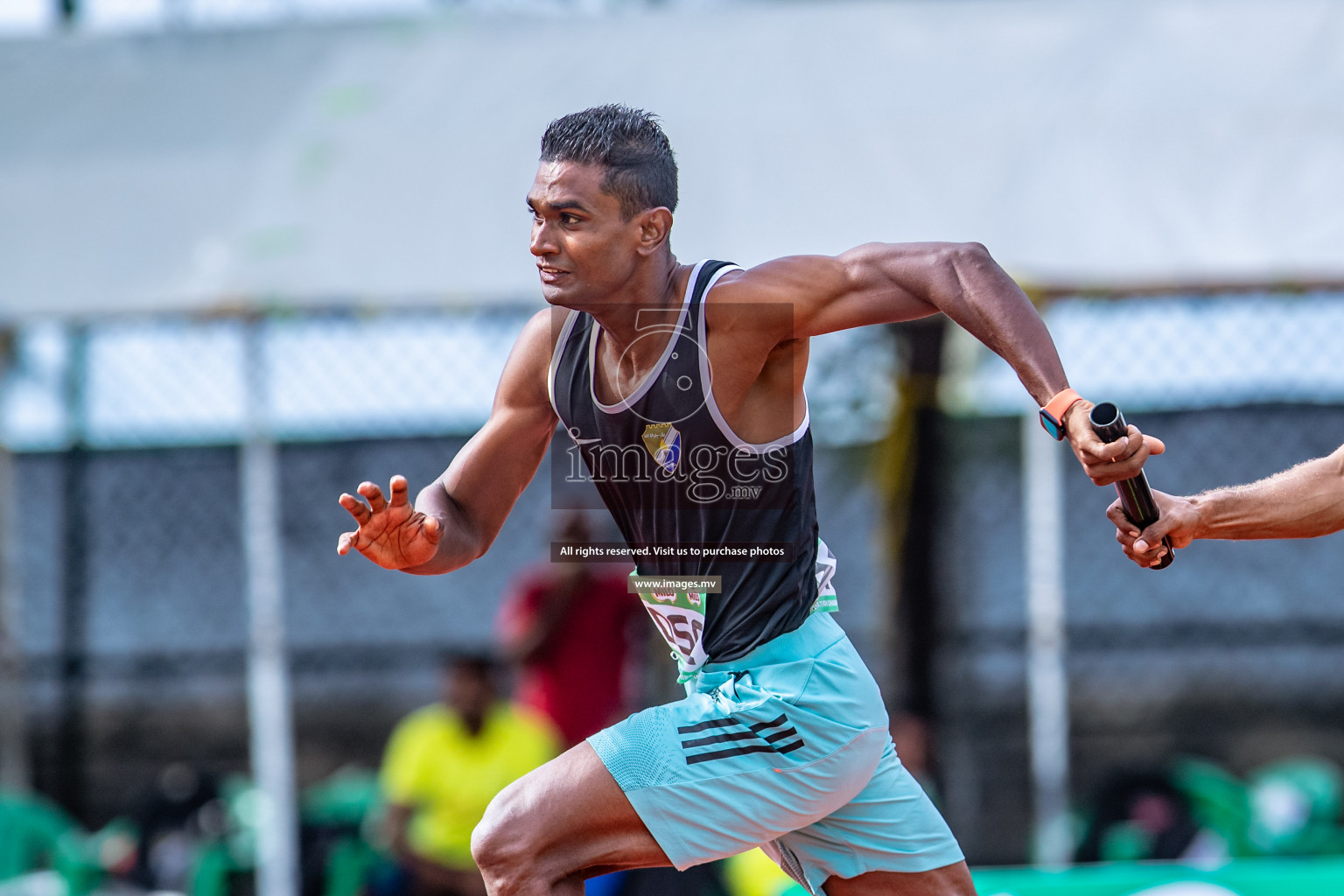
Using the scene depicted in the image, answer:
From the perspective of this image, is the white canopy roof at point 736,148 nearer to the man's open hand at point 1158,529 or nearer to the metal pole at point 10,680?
the metal pole at point 10,680

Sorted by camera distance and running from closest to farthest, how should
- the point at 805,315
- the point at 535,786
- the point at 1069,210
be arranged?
1. the point at 535,786
2. the point at 805,315
3. the point at 1069,210

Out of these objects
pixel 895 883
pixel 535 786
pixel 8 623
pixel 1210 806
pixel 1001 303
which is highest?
pixel 1001 303

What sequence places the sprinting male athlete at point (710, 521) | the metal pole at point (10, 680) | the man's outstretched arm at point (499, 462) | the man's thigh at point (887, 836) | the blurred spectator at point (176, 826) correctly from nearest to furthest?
the sprinting male athlete at point (710, 521) → the man's thigh at point (887, 836) → the man's outstretched arm at point (499, 462) → the blurred spectator at point (176, 826) → the metal pole at point (10, 680)

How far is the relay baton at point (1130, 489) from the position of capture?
2.34m

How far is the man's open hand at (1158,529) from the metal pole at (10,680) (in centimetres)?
537

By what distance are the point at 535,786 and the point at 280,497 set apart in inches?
219

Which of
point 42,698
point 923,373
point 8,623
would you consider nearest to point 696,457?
point 923,373

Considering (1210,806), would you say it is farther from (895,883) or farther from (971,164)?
(895,883)

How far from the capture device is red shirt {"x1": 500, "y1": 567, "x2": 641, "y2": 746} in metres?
5.96

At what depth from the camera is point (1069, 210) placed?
5172 mm

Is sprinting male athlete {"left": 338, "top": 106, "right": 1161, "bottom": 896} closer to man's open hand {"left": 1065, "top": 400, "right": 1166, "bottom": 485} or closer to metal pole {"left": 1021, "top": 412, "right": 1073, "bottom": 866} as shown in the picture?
man's open hand {"left": 1065, "top": 400, "right": 1166, "bottom": 485}

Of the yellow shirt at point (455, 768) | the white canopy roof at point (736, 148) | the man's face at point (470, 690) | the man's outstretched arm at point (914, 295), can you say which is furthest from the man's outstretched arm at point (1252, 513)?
the man's face at point (470, 690)

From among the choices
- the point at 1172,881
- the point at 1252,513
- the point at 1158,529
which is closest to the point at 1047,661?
the point at 1172,881

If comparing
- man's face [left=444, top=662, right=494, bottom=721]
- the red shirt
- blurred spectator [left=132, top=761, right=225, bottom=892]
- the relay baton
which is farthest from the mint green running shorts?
blurred spectator [left=132, top=761, right=225, bottom=892]
